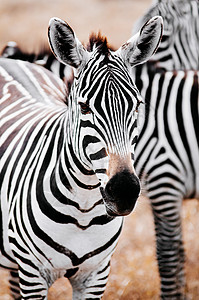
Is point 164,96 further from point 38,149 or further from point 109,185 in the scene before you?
point 109,185

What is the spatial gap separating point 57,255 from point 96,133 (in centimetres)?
88

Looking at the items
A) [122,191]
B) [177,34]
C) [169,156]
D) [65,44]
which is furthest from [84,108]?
[177,34]

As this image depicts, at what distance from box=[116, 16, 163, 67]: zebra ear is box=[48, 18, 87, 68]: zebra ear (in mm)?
234

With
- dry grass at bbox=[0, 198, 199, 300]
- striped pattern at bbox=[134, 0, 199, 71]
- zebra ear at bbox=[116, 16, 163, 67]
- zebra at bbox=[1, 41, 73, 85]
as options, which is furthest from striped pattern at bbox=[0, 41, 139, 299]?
striped pattern at bbox=[134, 0, 199, 71]

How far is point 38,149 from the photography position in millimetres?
3018

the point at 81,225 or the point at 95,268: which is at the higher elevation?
the point at 81,225

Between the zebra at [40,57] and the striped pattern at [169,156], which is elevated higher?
the zebra at [40,57]

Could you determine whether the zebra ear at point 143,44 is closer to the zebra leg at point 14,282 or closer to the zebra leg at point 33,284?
the zebra leg at point 33,284

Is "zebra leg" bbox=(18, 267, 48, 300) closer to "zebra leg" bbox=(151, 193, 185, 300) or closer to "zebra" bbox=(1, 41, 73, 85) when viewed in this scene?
"zebra leg" bbox=(151, 193, 185, 300)

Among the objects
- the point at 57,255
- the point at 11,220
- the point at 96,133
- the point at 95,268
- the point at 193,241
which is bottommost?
the point at 193,241

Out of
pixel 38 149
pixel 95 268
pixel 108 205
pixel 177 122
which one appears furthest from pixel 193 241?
pixel 108 205

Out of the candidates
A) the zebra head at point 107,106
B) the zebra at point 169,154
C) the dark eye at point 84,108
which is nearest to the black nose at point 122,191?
the zebra head at point 107,106

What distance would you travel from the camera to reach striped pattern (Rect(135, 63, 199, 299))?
4.22 metres

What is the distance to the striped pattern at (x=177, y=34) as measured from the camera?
233 inches
